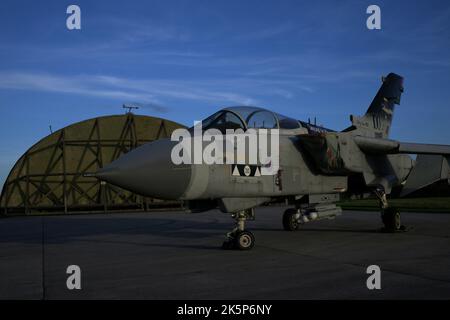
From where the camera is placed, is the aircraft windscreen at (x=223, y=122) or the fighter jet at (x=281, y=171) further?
the aircraft windscreen at (x=223, y=122)

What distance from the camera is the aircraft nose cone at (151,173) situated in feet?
23.2

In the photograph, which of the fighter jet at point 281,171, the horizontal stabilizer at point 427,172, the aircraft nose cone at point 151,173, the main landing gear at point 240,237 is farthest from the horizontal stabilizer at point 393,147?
the aircraft nose cone at point 151,173

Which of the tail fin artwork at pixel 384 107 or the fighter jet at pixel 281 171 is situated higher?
the tail fin artwork at pixel 384 107

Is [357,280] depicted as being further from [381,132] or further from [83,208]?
[83,208]

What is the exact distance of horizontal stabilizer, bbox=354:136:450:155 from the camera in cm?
1081

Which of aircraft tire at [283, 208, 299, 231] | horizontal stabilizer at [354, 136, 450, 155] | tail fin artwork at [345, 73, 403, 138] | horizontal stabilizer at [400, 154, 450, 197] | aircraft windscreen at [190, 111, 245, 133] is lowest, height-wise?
→ aircraft tire at [283, 208, 299, 231]

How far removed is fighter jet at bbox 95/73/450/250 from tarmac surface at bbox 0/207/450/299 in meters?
1.04

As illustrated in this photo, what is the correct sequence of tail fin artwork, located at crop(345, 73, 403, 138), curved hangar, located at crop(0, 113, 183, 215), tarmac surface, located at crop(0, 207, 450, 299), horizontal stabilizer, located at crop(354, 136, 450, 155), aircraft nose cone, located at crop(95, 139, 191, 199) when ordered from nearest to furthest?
tarmac surface, located at crop(0, 207, 450, 299) < aircraft nose cone, located at crop(95, 139, 191, 199) < horizontal stabilizer, located at crop(354, 136, 450, 155) < tail fin artwork, located at crop(345, 73, 403, 138) < curved hangar, located at crop(0, 113, 183, 215)

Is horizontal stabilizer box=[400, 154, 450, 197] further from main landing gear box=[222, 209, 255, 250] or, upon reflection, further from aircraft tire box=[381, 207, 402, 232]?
main landing gear box=[222, 209, 255, 250]

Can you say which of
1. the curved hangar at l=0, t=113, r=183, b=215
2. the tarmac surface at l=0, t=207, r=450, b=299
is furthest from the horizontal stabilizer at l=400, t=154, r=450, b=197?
the curved hangar at l=0, t=113, r=183, b=215

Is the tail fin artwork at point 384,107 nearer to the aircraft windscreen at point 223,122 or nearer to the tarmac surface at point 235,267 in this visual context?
the tarmac surface at point 235,267

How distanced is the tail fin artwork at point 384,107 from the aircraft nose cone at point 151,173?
841 cm

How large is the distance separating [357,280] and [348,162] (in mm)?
5165

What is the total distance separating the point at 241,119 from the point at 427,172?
6.97m
